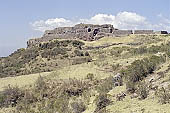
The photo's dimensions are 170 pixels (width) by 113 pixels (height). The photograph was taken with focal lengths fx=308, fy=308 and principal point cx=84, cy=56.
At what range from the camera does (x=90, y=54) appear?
5650cm

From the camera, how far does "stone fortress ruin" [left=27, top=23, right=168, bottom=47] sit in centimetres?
6981

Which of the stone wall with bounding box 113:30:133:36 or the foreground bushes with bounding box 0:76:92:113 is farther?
the stone wall with bounding box 113:30:133:36

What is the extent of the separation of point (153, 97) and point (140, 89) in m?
1.33

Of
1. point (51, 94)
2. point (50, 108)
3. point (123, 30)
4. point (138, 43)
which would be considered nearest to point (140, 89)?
point (50, 108)

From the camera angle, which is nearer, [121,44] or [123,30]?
[121,44]

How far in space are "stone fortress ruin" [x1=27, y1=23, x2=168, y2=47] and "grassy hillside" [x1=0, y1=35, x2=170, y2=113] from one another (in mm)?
14497

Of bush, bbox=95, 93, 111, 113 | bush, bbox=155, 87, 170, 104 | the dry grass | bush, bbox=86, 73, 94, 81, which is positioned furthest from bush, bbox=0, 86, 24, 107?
bush, bbox=155, 87, 170, 104

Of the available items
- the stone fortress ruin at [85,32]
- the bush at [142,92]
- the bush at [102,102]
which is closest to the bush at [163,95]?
the bush at [142,92]

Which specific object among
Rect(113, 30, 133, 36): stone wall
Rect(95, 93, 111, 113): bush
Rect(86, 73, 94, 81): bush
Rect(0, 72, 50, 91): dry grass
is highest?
Rect(113, 30, 133, 36): stone wall

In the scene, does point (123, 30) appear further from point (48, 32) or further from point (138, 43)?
point (48, 32)

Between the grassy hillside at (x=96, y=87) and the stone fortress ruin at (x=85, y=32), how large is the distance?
14.5m

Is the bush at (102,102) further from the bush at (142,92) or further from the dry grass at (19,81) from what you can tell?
the dry grass at (19,81)

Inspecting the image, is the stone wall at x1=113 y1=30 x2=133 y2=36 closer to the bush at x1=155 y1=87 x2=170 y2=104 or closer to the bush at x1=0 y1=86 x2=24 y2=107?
the bush at x1=0 y1=86 x2=24 y2=107

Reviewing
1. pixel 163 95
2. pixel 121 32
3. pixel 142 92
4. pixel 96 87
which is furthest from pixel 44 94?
pixel 121 32
